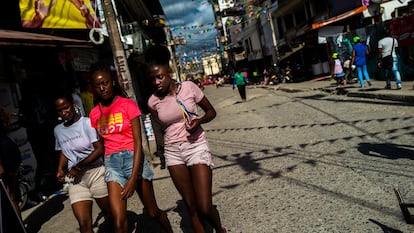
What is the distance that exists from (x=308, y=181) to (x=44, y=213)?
411cm

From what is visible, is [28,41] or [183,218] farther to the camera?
[28,41]

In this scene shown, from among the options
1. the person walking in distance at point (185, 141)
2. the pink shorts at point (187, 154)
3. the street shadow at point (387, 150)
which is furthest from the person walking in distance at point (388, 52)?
the pink shorts at point (187, 154)

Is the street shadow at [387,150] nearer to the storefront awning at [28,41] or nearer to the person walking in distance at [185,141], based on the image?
the person walking in distance at [185,141]

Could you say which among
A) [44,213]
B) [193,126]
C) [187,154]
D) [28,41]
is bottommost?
[44,213]

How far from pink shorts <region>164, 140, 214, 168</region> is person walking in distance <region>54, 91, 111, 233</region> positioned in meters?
0.64

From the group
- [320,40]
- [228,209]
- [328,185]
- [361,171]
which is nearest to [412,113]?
[361,171]

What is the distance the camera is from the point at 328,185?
4.03 metres

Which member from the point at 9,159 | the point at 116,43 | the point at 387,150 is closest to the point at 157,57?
the point at 9,159

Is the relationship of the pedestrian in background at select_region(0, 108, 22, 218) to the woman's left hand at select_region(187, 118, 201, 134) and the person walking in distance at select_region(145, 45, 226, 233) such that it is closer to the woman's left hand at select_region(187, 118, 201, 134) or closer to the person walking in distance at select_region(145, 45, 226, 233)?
the person walking in distance at select_region(145, 45, 226, 233)

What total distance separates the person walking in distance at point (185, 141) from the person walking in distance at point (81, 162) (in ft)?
2.14

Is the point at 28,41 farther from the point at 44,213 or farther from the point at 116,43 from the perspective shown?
the point at 44,213

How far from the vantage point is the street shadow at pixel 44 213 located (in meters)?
5.01

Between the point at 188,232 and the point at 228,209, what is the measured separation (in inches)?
22.5

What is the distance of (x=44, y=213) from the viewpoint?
18.2 ft
